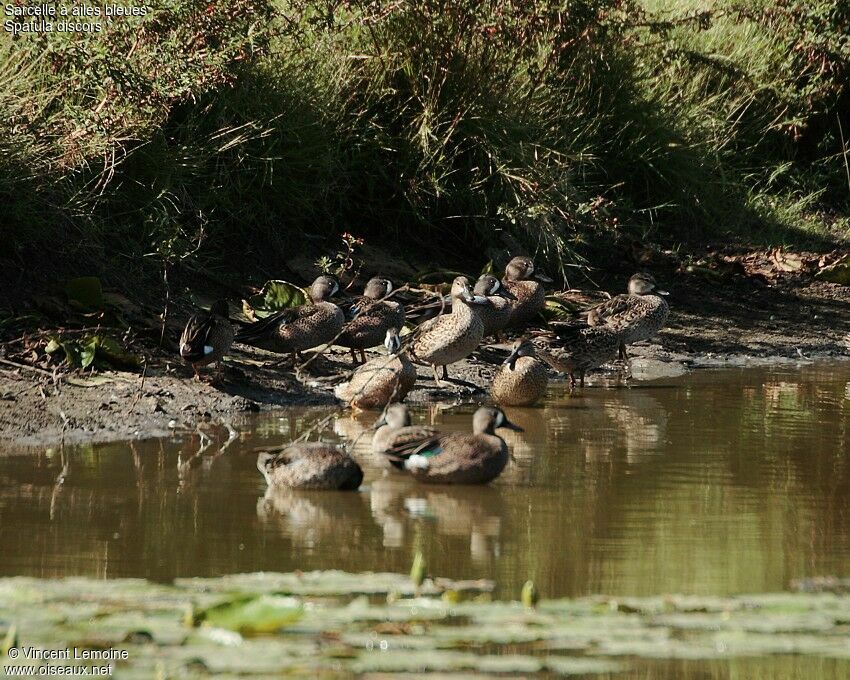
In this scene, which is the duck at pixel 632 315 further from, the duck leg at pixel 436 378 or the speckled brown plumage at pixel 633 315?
the duck leg at pixel 436 378

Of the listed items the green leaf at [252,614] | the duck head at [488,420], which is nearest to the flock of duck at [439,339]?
the duck head at [488,420]

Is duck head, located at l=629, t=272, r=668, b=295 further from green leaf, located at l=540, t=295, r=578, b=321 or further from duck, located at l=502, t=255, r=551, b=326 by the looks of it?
duck, located at l=502, t=255, r=551, b=326

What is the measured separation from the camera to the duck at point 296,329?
9906 mm

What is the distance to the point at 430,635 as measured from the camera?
4273 millimetres

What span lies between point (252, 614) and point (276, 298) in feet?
22.7

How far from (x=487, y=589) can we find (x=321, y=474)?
1791 mm

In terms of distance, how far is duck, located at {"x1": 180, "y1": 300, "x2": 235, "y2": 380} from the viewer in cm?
889

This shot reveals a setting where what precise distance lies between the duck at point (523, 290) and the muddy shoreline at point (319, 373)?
49cm

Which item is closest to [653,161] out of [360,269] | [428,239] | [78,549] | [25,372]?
[428,239]

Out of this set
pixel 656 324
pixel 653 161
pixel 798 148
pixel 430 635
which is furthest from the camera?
pixel 798 148

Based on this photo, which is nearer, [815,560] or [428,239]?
[815,560]

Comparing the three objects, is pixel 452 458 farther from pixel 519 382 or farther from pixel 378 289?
pixel 378 289

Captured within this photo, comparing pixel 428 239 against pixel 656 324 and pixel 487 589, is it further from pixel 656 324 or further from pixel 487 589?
pixel 487 589

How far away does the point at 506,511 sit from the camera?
6.27 meters
